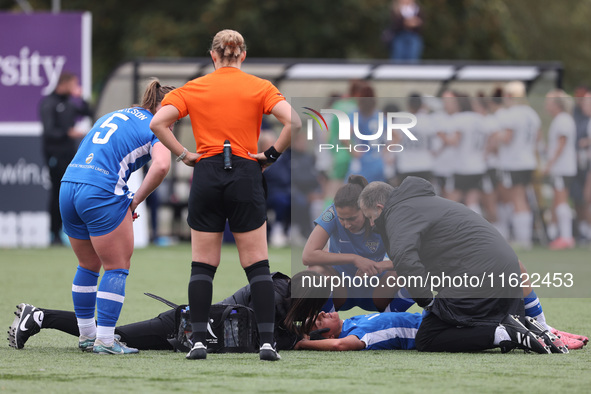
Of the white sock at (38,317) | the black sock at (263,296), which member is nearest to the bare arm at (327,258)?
the black sock at (263,296)

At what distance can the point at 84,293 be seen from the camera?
655 centimetres

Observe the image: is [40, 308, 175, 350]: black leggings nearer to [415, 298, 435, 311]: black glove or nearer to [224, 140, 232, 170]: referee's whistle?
[224, 140, 232, 170]: referee's whistle

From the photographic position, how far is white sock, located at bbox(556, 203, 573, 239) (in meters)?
13.7

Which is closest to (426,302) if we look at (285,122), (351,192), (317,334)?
(317,334)

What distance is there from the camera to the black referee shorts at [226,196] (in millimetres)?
5871

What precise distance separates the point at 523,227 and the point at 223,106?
806 cm

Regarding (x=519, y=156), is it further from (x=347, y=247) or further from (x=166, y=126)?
(x=166, y=126)

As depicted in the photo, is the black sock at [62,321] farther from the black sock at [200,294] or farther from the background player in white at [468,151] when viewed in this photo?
the background player in white at [468,151]

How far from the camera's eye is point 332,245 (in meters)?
6.88

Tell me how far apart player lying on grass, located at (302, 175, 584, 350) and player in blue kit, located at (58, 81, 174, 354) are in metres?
1.19

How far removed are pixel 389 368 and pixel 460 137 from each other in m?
5.32

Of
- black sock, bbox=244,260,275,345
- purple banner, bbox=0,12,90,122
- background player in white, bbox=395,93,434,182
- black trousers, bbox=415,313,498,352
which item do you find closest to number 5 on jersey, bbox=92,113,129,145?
black sock, bbox=244,260,275,345

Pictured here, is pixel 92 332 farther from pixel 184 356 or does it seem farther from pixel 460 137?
pixel 460 137

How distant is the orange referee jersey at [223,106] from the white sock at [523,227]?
728 cm
